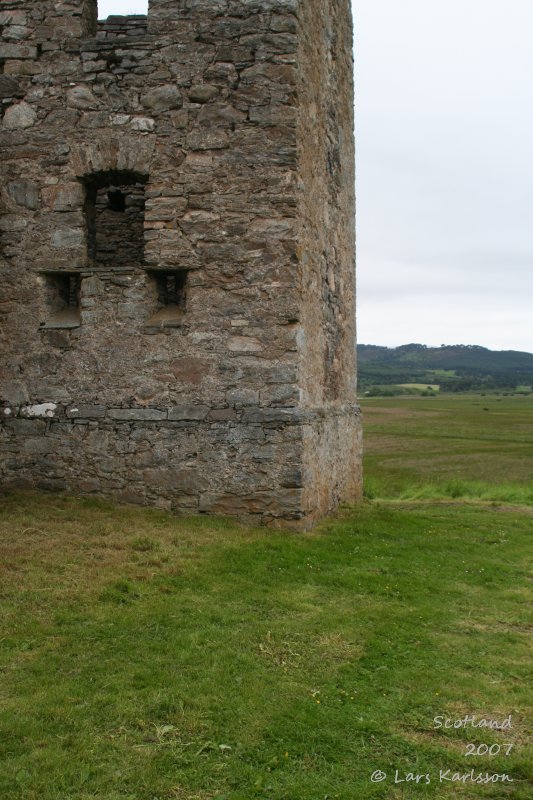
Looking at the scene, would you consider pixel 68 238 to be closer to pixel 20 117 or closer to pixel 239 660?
pixel 20 117

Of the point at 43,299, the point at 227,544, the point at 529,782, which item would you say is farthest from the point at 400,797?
the point at 43,299

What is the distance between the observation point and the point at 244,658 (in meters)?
5.04

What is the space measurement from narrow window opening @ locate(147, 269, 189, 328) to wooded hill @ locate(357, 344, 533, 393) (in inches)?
4033

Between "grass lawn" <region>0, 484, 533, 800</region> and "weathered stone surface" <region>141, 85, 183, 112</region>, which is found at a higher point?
"weathered stone surface" <region>141, 85, 183, 112</region>

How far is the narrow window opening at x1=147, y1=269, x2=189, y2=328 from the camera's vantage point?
8.87 m

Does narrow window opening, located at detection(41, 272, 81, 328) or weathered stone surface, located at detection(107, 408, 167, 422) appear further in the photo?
narrow window opening, located at detection(41, 272, 81, 328)

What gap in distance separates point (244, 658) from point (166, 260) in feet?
16.6

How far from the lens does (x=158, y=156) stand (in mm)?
8859

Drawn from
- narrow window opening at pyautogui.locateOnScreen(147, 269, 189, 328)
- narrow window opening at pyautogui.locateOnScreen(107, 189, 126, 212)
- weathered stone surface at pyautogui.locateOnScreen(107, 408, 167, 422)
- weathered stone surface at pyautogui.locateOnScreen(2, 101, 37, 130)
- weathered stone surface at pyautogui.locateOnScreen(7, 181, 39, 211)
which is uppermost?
weathered stone surface at pyautogui.locateOnScreen(2, 101, 37, 130)

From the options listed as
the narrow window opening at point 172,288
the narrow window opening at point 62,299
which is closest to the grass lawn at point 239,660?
the narrow window opening at point 62,299

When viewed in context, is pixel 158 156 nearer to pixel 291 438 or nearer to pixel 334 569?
pixel 291 438

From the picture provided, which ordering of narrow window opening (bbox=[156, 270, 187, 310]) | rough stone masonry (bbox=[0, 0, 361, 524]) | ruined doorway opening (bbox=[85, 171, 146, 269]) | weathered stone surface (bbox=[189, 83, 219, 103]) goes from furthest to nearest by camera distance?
ruined doorway opening (bbox=[85, 171, 146, 269])
narrow window opening (bbox=[156, 270, 187, 310])
weathered stone surface (bbox=[189, 83, 219, 103])
rough stone masonry (bbox=[0, 0, 361, 524])

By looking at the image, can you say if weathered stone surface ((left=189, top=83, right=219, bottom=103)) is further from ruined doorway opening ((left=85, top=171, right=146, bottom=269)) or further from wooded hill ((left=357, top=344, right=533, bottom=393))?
wooded hill ((left=357, top=344, right=533, bottom=393))

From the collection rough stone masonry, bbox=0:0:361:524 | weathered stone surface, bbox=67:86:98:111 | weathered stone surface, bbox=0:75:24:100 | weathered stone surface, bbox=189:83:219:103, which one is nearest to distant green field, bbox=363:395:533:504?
rough stone masonry, bbox=0:0:361:524
